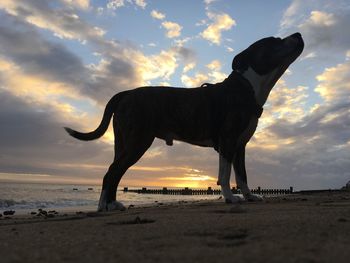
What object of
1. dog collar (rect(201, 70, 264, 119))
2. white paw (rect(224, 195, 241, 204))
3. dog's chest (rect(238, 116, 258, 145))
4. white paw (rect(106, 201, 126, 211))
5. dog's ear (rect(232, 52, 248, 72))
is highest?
dog's ear (rect(232, 52, 248, 72))

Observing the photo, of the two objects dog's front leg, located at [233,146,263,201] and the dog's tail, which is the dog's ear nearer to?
dog's front leg, located at [233,146,263,201]

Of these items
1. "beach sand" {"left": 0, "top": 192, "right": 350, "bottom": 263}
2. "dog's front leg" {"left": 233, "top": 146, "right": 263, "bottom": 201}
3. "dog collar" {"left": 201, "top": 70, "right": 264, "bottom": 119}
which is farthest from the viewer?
"dog's front leg" {"left": 233, "top": 146, "right": 263, "bottom": 201}

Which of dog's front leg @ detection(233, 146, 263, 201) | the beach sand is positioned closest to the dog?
dog's front leg @ detection(233, 146, 263, 201)

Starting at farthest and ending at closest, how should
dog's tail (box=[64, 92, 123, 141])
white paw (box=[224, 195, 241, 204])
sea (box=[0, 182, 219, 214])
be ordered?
sea (box=[0, 182, 219, 214]), dog's tail (box=[64, 92, 123, 141]), white paw (box=[224, 195, 241, 204])

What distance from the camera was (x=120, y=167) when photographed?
706cm

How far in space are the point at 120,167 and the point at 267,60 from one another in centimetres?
331

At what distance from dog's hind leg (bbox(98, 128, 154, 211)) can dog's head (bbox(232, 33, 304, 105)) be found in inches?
91.2

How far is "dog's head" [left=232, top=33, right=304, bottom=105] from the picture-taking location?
311 inches

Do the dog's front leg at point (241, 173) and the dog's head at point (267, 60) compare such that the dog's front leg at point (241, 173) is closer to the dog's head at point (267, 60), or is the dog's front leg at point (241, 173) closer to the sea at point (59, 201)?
the dog's head at point (267, 60)

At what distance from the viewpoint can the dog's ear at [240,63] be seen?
26.2ft

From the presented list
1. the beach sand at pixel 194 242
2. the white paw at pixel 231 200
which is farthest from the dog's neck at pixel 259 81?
the beach sand at pixel 194 242

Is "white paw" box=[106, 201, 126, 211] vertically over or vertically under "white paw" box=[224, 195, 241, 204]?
under

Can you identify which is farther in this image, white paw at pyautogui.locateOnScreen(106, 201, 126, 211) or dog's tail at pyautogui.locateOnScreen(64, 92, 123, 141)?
dog's tail at pyautogui.locateOnScreen(64, 92, 123, 141)

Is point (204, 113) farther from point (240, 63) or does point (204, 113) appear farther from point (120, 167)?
point (120, 167)
